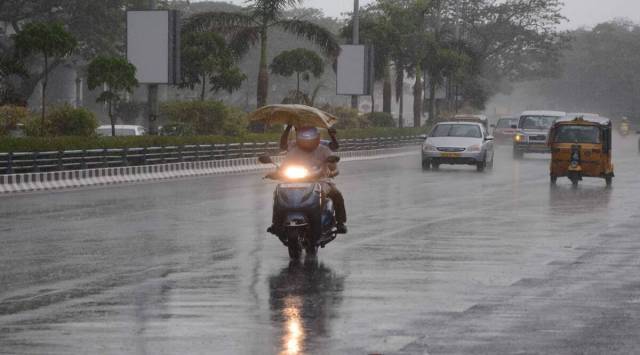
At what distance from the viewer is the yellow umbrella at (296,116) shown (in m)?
16.8

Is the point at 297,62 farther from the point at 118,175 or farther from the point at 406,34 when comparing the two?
the point at 118,175

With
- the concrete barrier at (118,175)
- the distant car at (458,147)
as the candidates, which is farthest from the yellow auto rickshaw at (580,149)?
the concrete barrier at (118,175)

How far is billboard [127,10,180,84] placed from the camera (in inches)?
1769

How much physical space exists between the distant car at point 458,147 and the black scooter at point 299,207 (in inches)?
1092

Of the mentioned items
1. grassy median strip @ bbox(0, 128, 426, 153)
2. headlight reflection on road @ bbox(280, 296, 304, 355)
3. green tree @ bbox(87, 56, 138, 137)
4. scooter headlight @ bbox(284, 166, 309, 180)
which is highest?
green tree @ bbox(87, 56, 138, 137)

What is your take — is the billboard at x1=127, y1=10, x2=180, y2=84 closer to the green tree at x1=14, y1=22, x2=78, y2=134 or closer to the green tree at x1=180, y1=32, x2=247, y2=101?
the green tree at x1=14, y1=22, x2=78, y2=134

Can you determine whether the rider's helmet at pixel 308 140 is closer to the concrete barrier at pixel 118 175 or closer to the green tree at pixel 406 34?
the concrete barrier at pixel 118 175

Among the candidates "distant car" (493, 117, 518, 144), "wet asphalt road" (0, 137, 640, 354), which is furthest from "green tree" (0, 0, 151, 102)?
"wet asphalt road" (0, 137, 640, 354)

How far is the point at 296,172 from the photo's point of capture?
16203mm

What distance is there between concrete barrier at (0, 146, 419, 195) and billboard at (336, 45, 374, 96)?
19397 millimetres

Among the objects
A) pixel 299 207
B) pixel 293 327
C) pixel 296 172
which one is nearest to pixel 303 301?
pixel 293 327

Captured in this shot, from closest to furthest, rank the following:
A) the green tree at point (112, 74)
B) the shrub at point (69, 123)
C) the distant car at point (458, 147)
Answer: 1. the shrub at point (69, 123)
2. the green tree at point (112, 74)
3. the distant car at point (458, 147)

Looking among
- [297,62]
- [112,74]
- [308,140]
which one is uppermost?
[297,62]

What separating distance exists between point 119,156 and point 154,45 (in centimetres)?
881
